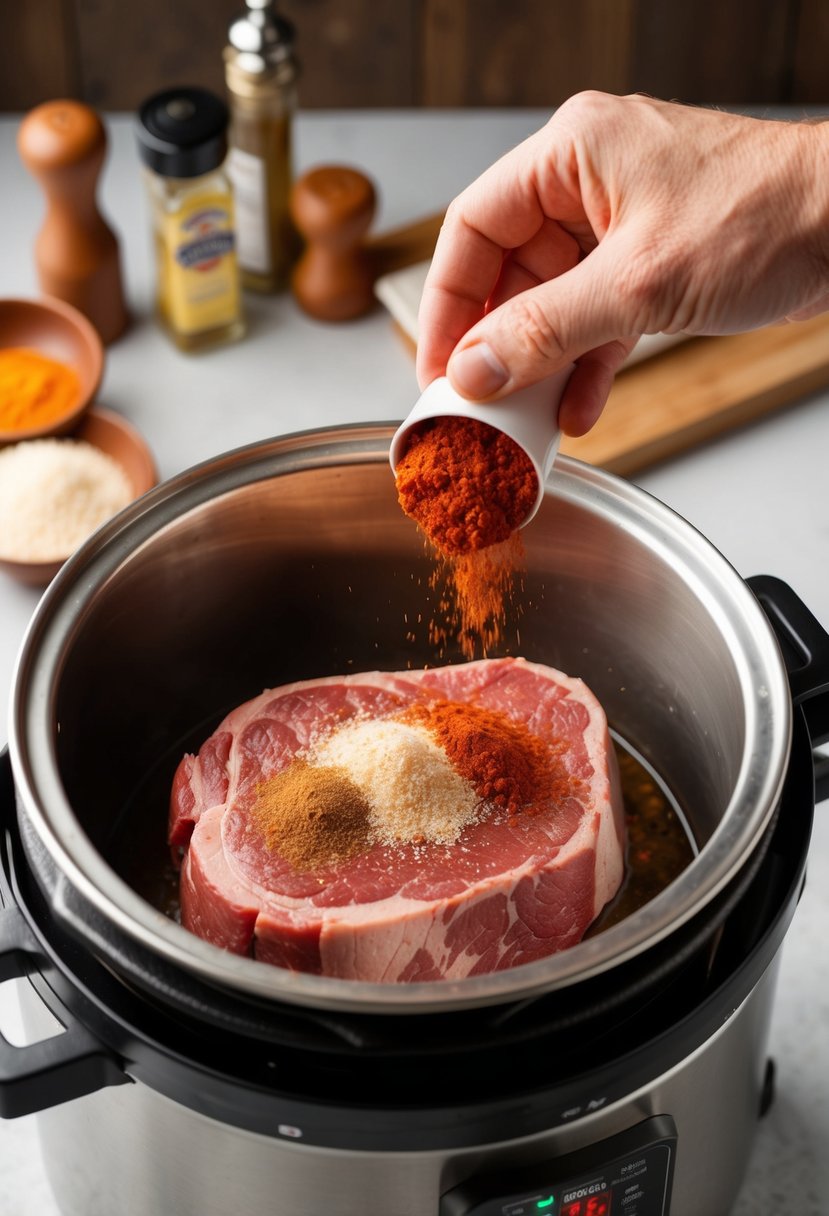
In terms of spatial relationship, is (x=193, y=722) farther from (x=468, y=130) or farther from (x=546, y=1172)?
(x=468, y=130)

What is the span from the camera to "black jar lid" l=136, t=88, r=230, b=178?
6.00ft

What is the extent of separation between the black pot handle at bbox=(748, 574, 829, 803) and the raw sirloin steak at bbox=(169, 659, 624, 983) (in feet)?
0.65

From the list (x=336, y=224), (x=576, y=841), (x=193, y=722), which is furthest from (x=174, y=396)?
(x=576, y=841)

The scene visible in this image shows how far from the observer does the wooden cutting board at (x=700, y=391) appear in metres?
1.91

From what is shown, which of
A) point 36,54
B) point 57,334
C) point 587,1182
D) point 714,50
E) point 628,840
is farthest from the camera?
point 714,50

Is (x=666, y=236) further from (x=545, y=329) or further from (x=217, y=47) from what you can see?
(x=217, y=47)

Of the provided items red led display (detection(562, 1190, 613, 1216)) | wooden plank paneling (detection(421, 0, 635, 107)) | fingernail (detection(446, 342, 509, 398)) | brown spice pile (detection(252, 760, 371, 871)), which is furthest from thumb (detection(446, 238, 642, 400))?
wooden plank paneling (detection(421, 0, 635, 107))

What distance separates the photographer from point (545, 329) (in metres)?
1.15

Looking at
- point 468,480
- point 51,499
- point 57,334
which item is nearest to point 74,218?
point 57,334

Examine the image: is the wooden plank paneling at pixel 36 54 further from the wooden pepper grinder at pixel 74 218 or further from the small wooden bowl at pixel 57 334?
the small wooden bowl at pixel 57 334

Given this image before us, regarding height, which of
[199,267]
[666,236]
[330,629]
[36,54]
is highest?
[666,236]

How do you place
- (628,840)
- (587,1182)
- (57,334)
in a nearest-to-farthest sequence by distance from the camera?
(587,1182), (628,840), (57,334)

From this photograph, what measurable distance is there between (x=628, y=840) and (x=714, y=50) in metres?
1.72

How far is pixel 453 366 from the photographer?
46.3 inches
